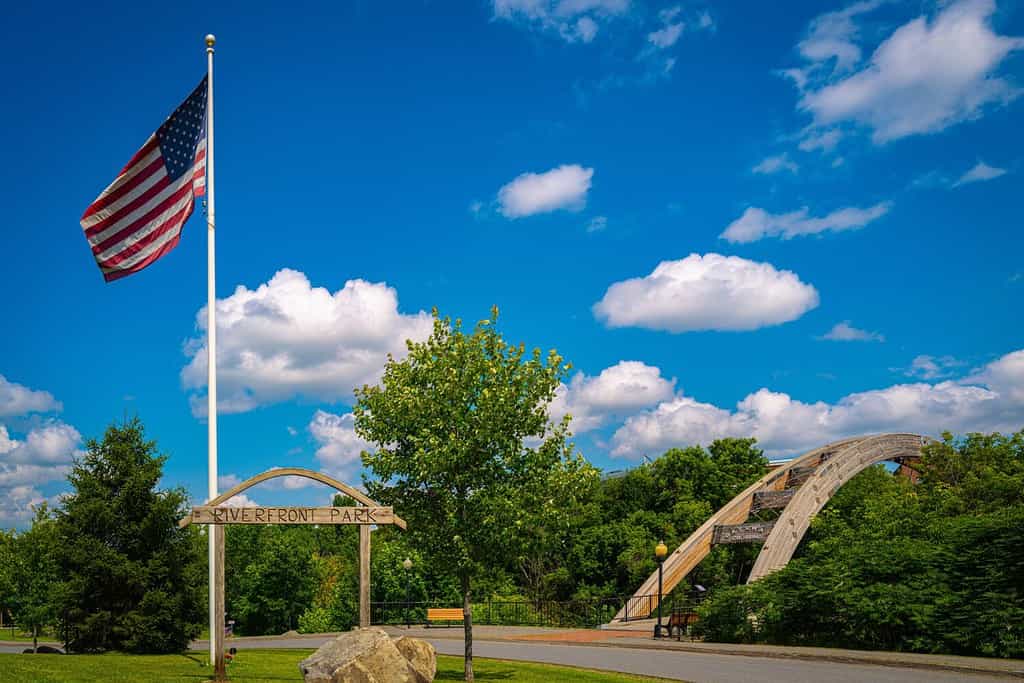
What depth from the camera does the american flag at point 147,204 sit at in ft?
53.9

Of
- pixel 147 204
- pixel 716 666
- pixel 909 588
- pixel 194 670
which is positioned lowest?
pixel 716 666

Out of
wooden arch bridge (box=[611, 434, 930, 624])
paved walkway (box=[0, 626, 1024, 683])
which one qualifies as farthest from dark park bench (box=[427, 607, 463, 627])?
paved walkway (box=[0, 626, 1024, 683])

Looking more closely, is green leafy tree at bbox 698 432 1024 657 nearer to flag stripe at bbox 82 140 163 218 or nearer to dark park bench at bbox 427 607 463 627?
dark park bench at bbox 427 607 463 627

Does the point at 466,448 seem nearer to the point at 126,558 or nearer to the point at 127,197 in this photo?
the point at 127,197

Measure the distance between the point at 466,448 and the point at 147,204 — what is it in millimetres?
7699

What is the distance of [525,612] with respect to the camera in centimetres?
4028

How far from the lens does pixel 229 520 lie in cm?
1435

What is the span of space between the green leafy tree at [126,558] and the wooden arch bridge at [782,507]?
54.6 ft

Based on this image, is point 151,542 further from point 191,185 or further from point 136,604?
point 191,185

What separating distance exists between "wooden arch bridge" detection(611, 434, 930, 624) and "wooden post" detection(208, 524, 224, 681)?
17.9 meters

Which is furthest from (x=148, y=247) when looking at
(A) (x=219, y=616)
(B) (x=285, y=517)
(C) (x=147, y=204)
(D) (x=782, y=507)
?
(D) (x=782, y=507)

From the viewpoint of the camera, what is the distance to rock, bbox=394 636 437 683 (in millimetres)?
13141

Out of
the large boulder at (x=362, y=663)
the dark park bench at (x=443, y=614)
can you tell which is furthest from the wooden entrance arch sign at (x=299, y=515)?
the dark park bench at (x=443, y=614)

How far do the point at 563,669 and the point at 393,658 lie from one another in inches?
308
